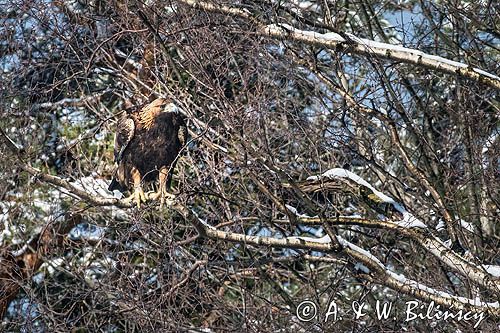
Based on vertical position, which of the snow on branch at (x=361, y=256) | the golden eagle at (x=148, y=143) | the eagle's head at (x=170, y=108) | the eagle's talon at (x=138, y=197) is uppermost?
the eagle's head at (x=170, y=108)

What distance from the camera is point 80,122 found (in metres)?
11.6

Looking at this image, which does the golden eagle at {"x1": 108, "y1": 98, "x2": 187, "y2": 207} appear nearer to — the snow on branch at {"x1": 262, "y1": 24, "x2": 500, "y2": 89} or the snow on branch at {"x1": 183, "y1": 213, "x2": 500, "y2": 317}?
the snow on branch at {"x1": 183, "y1": 213, "x2": 500, "y2": 317}

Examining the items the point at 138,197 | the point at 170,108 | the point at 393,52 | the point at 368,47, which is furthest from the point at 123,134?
the point at 393,52

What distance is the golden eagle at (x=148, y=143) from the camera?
7262mm

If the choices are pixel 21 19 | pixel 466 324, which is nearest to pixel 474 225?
pixel 466 324

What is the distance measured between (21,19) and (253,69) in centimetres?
203

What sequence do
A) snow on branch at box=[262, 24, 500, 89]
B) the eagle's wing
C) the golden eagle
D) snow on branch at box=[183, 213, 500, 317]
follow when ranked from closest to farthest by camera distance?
snow on branch at box=[183, 213, 500, 317] → snow on branch at box=[262, 24, 500, 89] → the golden eagle → the eagle's wing

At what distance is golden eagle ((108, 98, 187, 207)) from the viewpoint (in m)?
7.26

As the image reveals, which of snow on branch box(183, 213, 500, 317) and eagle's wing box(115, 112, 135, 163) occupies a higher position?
eagle's wing box(115, 112, 135, 163)

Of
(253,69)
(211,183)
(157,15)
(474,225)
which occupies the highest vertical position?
(157,15)

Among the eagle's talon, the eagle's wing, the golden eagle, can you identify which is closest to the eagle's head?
the golden eagle

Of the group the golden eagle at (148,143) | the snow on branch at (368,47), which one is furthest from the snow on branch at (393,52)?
the golden eagle at (148,143)

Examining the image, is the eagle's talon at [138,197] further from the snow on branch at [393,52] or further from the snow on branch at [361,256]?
the snow on branch at [393,52]

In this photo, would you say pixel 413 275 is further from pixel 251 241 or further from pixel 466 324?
pixel 251 241
